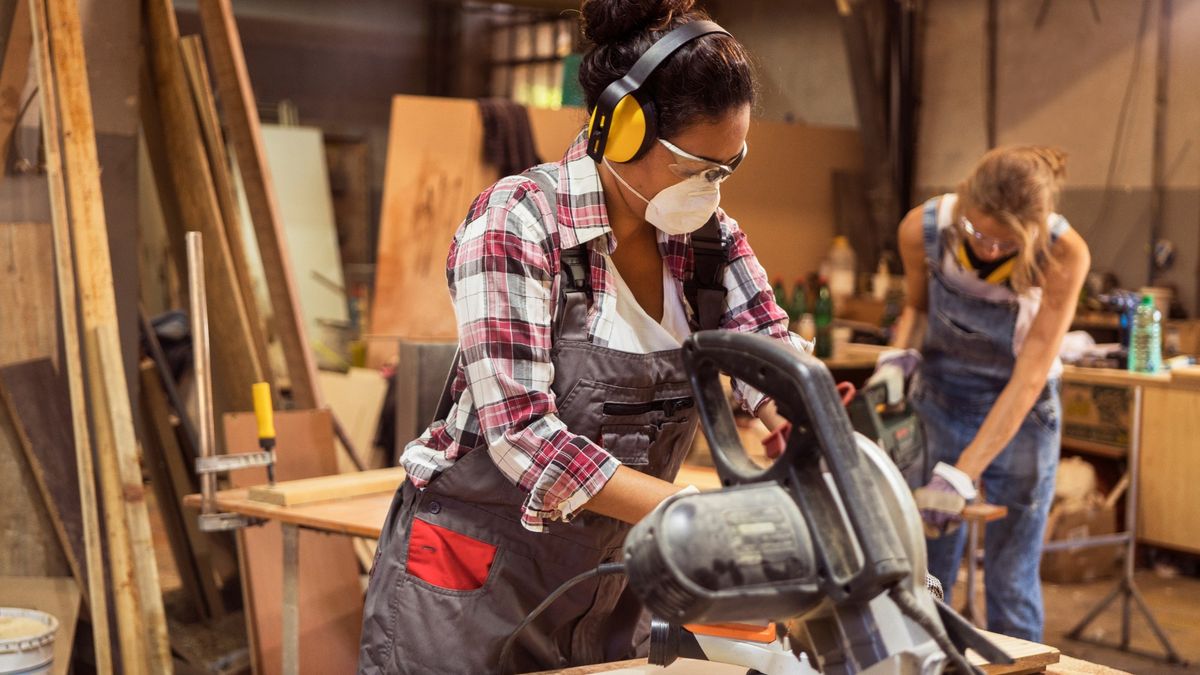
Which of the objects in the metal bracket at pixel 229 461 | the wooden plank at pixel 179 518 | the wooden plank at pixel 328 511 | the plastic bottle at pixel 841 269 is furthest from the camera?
the plastic bottle at pixel 841 269

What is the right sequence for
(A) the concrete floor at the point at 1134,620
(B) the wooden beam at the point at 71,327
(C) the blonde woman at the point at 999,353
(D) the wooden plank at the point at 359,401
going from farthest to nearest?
(D) the wooden plank at the point at 359,401 < (A) the concrete floor at the point at 1134,620 < (C) the blonde woman at the point at 999,353 < (B) the wooden beam at the point at 71,327

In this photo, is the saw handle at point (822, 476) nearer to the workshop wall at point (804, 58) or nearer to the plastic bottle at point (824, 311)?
the plastic bottle at point (824, 311)

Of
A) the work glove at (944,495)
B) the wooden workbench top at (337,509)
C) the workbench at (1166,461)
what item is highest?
the wooden workbench top at (337,509)

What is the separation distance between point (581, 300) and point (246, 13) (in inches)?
331

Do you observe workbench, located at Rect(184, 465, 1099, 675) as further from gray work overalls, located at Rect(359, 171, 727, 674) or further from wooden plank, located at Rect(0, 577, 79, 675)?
gray work overalls, located at Rect(359, 171, 727, 674)

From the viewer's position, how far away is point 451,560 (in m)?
1.48

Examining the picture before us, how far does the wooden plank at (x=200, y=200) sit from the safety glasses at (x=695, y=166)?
2.58 meters

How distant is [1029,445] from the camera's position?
3.12 m

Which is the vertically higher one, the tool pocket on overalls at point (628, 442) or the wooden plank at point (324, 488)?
the tool pocket on overalls at point (628, 442)

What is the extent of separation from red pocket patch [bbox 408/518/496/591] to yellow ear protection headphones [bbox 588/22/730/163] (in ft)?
1.68

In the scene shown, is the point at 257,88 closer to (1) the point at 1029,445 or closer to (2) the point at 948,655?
(1) the point at 1029,445

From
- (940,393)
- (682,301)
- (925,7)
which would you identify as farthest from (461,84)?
(682,301)

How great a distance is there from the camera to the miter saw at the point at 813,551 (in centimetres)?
94

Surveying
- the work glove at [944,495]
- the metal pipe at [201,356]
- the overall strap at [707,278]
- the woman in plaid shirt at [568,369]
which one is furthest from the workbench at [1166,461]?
the woman in plaid shirt at [568,369]
